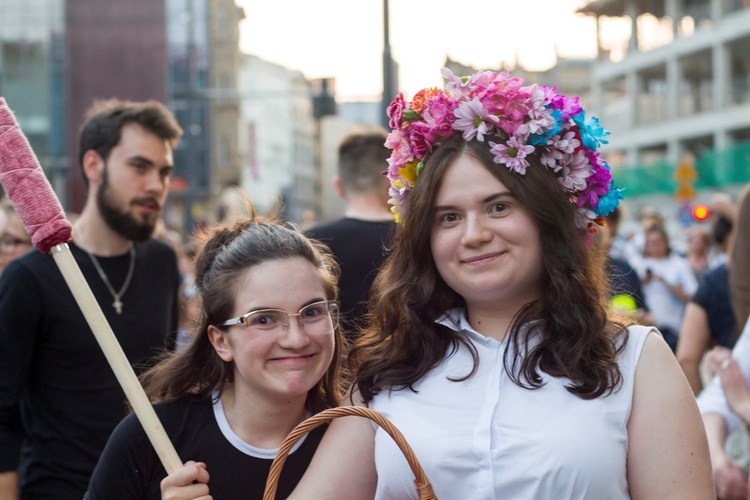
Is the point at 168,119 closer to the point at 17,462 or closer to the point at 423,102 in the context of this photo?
the point at 17,462

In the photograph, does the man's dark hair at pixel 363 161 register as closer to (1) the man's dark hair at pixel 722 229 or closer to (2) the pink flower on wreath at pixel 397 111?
(2) the pink flower on wreath at pixel 397 111

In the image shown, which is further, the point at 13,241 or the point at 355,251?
the point at 13,241

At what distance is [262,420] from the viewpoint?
312cm

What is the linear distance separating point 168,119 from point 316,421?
8.11ft

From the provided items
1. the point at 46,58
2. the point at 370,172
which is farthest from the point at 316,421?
the point at 46,58

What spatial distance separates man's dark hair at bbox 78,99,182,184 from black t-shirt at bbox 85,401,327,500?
1.85 m

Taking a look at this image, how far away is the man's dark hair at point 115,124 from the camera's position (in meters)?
4.65

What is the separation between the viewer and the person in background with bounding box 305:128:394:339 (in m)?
4.95

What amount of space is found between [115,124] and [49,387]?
3.81 feet

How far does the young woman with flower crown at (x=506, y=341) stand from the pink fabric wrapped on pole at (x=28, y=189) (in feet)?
2.88

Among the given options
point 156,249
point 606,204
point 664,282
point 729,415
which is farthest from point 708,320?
point 664,282

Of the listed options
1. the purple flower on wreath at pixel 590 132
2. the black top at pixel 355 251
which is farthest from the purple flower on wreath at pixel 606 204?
the black top at pixel 355 251

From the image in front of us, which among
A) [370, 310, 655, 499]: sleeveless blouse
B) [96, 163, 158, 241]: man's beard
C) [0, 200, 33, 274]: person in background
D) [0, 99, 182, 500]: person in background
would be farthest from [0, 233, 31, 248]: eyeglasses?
[370, 310, 655, 499]: sleeveless blouse

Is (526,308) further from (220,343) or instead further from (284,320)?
(220,343)
